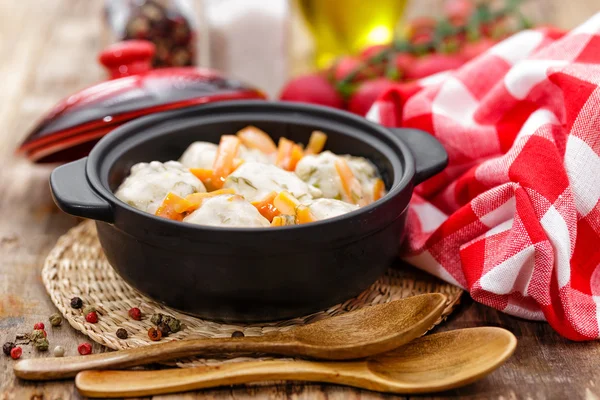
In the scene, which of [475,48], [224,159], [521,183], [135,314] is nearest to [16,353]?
[135,314]

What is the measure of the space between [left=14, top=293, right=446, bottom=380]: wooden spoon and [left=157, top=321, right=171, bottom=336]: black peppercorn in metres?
0.14

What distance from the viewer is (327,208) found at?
1.65 metres

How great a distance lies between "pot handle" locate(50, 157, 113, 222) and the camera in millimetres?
1521

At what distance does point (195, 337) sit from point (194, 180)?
355mm

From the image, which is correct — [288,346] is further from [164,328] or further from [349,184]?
[349,184]

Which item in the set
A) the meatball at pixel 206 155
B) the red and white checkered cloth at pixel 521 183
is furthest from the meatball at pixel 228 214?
the red and white checkered cloth at pixel 521 183

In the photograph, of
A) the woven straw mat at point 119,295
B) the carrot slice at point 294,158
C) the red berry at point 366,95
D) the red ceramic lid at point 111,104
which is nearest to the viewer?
the woven straw mat at point 119,295

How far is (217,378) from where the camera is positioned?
1.44 metres

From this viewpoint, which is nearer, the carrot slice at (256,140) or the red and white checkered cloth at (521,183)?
the red and white checkered cloth at (521,183)

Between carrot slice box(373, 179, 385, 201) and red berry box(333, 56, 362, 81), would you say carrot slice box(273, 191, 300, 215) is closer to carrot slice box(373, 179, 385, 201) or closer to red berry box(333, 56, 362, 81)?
carrot slice box(373, 179, 385, 201)

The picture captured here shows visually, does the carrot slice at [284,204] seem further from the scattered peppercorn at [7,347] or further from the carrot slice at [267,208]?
the scattered peppercorn at [7,347]

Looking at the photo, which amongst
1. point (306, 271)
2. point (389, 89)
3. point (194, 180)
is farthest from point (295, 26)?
point (306, 271)

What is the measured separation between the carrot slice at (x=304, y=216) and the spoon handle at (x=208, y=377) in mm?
300

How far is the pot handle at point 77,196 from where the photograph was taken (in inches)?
59.9
